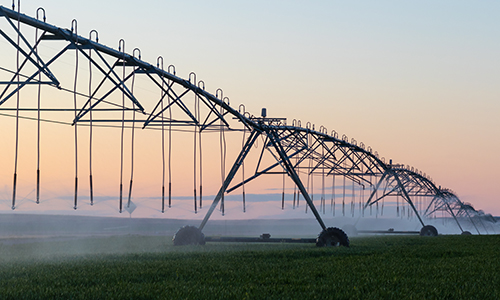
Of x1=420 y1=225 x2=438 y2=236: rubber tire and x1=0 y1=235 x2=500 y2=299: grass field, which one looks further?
x1=420 y1=225 x2=438 y2=236: rubber tire

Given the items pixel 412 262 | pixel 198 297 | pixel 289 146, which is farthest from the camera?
pixel 289 146

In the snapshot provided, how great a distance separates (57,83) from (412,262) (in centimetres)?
1464

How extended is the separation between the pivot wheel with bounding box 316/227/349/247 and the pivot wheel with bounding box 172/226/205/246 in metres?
6.86

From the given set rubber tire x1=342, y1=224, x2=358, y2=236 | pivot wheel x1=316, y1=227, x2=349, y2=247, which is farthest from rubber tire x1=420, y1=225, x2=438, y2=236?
pivot wheel x1=316, y1=227, x2=349, y2=247

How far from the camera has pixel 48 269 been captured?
20.0 metres

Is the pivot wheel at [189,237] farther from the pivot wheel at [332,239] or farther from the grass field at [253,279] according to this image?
the grass field at [253,279]

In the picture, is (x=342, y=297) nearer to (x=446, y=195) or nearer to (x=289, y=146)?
(x=289, y=146)

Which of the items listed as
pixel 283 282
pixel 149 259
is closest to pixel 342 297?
pixel 283 282

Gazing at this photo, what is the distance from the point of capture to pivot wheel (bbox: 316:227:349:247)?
34375mm

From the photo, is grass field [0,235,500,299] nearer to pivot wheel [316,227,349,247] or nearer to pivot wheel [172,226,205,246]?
pivot wheel [316,227,349,247]

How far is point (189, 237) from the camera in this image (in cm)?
3659

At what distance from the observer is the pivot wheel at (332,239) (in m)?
34.4

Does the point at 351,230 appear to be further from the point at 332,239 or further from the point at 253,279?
the point at 253,279

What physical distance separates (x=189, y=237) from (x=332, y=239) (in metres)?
8.28
